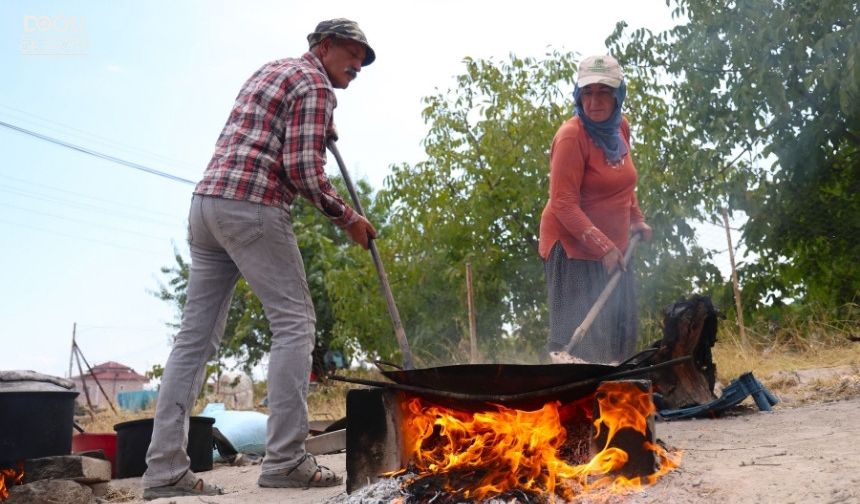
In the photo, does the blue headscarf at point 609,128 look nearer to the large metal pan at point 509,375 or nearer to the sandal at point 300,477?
the large metal pan at point 509,375

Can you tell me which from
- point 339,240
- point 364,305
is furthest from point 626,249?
point 339,240

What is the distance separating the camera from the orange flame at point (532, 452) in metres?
2.60

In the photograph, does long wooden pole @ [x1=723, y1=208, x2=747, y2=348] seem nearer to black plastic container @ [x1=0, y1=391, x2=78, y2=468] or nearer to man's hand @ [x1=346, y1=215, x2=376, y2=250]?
man's hand @ [x1=346, y1=215, x2=376, y2=250]

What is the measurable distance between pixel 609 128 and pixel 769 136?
4614 millimetres

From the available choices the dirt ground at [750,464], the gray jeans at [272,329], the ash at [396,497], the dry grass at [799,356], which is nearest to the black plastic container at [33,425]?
the dirt ground at [750,464]

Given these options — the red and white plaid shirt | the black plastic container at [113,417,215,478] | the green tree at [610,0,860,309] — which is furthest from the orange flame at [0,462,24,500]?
the green tree at [610,0,860,309]

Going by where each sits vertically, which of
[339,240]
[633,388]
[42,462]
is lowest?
[42,462]

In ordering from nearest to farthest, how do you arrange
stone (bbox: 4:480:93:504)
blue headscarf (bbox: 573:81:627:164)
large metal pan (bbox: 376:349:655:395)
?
1. large metal pan (bbox: 376:349:655:395)
2. stone (bbox: 4:480:93:504)
3. blue headscarf (bbox: 573:81:627:164)

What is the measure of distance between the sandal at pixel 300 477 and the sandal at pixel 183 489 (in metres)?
0.28

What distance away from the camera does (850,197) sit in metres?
8.08

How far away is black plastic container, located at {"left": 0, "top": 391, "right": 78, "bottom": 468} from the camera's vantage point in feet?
13.3

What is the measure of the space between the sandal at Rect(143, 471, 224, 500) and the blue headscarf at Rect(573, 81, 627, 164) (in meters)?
2.49

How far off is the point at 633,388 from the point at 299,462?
147 cm

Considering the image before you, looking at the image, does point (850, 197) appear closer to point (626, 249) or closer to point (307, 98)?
point (626, 249)
